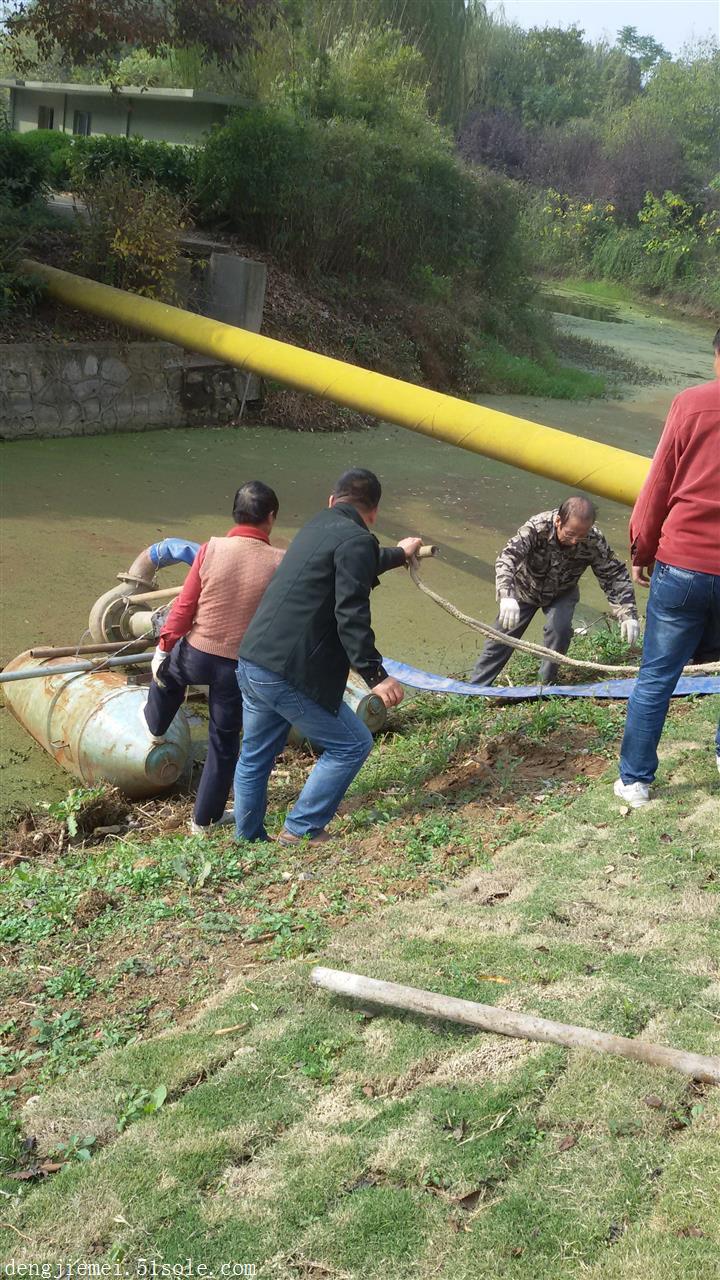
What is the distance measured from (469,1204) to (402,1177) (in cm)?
19

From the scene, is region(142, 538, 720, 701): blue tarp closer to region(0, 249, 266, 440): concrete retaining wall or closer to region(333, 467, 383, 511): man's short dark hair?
region(333, 467, 383, 511): man's short dark hair

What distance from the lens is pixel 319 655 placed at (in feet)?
16.0

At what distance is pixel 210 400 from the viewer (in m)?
14.6

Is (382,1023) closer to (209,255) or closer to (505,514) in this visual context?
(505,514)

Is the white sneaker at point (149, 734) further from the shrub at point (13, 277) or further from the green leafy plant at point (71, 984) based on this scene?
the shrub at point (13, 277)

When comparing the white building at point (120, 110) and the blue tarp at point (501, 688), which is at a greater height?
the white building at point (120, 110)

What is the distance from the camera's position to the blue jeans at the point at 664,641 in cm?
463

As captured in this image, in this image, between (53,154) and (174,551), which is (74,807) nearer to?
(174,551)

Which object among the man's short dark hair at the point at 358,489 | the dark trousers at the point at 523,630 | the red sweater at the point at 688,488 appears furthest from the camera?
the dark trousers at the point at 523,630

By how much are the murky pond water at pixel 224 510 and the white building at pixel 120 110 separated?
914 centimetres

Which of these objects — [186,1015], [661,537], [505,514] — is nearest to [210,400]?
[505,514]

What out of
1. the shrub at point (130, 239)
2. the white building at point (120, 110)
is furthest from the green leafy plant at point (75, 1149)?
the white building at point (120, 110)

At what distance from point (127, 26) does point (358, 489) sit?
38.7ft

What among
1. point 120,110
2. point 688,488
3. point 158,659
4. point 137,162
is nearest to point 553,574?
point 688,488
